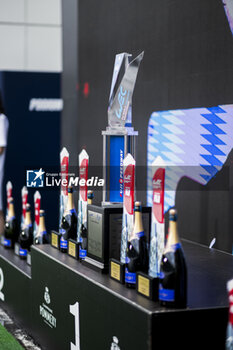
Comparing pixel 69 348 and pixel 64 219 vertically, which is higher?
pixel 64 219

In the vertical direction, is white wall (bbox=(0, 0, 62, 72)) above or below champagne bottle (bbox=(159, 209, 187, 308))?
above

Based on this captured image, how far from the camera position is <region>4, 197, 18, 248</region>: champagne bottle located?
3.62m

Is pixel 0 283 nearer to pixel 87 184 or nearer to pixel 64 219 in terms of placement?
pixel 64 219

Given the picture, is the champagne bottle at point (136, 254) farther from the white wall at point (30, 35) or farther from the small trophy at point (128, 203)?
the white wall at point (30, 35)

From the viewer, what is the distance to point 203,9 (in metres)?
3.27

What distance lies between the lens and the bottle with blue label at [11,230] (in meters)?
3.62

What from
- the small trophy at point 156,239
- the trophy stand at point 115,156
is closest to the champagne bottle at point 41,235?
the trophy stand at point 115,156

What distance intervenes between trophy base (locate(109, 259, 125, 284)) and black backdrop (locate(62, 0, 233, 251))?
1.07 metres

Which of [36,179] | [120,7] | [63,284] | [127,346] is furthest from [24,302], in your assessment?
[120,7]

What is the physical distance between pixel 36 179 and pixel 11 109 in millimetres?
3873

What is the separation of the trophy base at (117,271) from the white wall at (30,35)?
7.29m

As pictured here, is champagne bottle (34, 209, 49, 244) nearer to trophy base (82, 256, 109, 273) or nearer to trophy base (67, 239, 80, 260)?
trophy base (67, 239, 80, 260)

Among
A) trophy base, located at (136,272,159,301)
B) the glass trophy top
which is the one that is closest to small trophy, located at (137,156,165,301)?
trophy base, located at (136,272,159,301)

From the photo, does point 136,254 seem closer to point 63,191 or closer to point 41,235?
point 63,191
